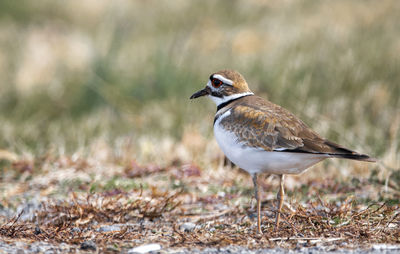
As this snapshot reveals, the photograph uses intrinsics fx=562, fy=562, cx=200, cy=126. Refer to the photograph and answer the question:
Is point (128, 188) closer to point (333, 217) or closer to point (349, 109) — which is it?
point (333, 217)

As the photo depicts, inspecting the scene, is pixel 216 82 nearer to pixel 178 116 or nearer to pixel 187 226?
pixel 187 226

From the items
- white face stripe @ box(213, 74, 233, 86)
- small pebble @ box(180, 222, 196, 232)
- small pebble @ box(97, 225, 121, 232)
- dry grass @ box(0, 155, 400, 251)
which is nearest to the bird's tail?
dry grass @ box(0, 155, 400, 251)

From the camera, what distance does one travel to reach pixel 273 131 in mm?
4355

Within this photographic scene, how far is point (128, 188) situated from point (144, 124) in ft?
11.4

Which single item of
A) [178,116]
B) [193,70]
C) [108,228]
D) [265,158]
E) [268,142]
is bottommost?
[108,228]

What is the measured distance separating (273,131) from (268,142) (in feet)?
0.37

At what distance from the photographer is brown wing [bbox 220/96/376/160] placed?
4.10 meters

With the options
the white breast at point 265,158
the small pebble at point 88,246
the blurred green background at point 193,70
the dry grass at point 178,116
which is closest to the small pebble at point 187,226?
the dry grass at point 178,116

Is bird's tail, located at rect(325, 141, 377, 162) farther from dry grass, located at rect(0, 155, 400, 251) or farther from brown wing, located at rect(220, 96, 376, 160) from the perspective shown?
dry grass, located at rect(0, 155, 400, 251)

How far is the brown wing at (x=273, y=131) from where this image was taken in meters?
4.10

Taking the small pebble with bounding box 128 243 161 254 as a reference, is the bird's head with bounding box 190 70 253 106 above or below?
above

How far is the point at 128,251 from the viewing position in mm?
3561

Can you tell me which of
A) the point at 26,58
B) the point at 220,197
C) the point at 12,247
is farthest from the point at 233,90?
the point at 26,58

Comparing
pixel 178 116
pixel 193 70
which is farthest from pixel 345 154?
pixel 193 70
